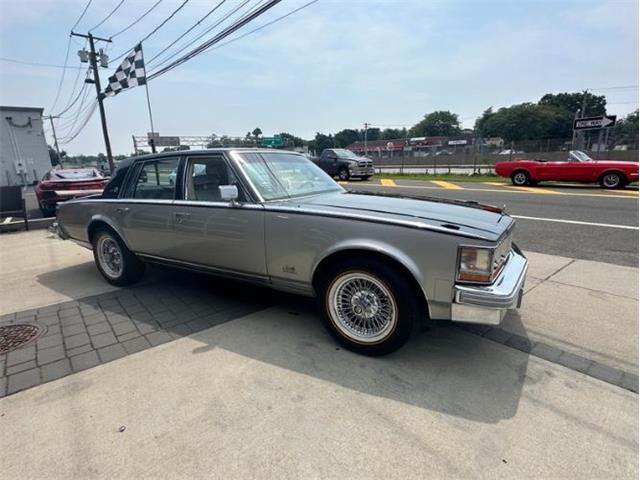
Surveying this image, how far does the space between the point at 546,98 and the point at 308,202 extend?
108799 mm

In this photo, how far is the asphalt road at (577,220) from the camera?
5.56m

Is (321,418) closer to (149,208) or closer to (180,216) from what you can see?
(180,216)

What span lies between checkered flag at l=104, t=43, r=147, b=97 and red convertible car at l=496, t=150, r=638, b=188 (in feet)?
48.5

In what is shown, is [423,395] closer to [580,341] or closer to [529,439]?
[529,439]

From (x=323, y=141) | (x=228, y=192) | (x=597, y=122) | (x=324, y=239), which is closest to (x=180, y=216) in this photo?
(x=228, y=192)

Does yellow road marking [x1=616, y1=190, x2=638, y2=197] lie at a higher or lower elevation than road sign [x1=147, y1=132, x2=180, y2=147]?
lower

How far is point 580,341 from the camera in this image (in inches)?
116

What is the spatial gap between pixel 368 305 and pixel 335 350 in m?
0.47

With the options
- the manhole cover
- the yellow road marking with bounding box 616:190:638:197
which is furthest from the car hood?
the yellow road marking with bounding box 616:190:638:197

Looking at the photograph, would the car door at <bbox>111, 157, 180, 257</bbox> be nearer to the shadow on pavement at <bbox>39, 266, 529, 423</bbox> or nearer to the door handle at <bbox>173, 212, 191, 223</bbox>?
the door handle at <bbox>173, 212, 191, 223</bbox>

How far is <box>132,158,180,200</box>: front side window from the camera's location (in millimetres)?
3861

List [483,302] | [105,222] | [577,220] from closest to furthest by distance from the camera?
1. [483,302]
2. [105,222]
3. [577,220]

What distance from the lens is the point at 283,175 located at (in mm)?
3570

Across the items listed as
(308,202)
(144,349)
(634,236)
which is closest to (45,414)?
(144,349)
